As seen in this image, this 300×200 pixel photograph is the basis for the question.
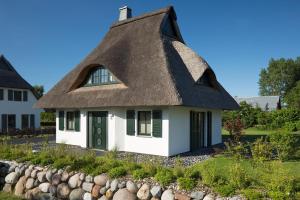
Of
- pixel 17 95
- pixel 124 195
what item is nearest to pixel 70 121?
pixel 124 195

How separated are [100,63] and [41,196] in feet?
24.9

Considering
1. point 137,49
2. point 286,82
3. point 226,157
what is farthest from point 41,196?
point 286,82

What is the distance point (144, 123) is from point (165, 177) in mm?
6324

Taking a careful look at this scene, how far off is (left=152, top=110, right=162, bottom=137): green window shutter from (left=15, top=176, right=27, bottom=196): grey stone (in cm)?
590

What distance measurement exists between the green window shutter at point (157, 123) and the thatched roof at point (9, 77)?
1965cm

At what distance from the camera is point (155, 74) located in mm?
13531

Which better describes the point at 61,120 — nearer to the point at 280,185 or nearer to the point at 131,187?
the point at 131,187

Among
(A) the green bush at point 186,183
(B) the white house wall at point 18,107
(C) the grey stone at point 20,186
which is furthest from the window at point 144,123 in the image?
(B) the white house wall at point 18,107

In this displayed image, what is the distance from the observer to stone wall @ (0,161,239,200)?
7301 mm

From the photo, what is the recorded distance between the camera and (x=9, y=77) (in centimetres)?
2812

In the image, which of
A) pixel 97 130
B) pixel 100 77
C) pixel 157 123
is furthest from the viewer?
pixel 100 77

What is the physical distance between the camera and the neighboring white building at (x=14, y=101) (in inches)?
1059

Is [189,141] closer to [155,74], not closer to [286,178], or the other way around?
[155,74]

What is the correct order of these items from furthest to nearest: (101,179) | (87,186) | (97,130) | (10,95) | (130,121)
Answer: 1. (10,95)
2. (97,130)
3. (130,121)
4. (87,186)
5. (101,179)
